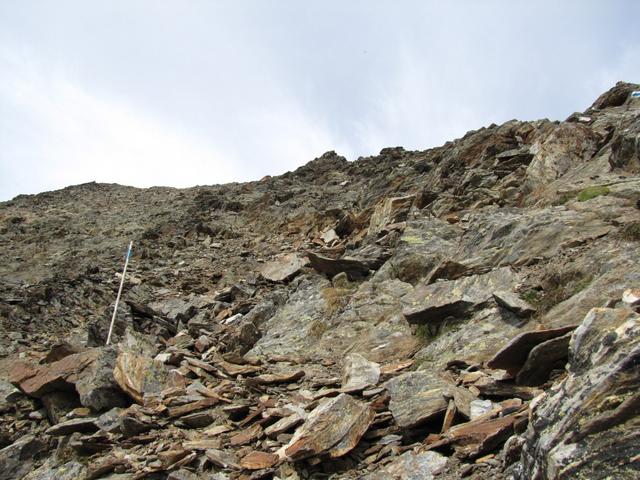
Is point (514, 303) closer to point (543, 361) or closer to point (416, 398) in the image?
point (543, 361)

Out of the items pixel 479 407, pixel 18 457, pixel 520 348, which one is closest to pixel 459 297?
pixel 520 348

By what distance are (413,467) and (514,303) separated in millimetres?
4370

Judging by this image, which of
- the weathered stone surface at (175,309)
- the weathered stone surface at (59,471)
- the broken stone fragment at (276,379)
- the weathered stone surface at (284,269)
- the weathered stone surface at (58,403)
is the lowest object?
the weathered stone surface at (59,471)

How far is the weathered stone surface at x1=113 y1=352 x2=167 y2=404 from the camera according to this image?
30.4 feet

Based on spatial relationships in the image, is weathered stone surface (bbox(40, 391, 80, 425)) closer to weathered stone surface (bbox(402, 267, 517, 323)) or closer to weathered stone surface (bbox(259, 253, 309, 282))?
weathered stone surface (bbox(402, 267, 517, 323))

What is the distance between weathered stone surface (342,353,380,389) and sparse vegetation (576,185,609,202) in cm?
714

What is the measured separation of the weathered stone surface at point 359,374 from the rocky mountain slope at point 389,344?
0.04 metres

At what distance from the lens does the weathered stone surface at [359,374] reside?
25.4ft

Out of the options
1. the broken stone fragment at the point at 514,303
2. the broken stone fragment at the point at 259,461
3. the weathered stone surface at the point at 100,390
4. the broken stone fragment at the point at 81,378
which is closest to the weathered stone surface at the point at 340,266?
the broken stone fragment at the point at 514,303

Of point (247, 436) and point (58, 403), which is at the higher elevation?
point (58, 403)

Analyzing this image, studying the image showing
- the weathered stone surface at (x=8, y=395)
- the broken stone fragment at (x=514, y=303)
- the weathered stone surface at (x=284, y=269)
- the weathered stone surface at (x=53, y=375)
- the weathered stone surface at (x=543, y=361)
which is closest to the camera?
the weathered stone surface at (x=543, y=361)

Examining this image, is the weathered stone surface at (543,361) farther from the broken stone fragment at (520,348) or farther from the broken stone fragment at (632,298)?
the broken stone fragment at (632,298)

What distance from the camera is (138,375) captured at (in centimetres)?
956

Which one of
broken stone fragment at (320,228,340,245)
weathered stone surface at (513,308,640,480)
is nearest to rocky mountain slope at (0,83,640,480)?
weathered stone surface at (513,308,640,480)
